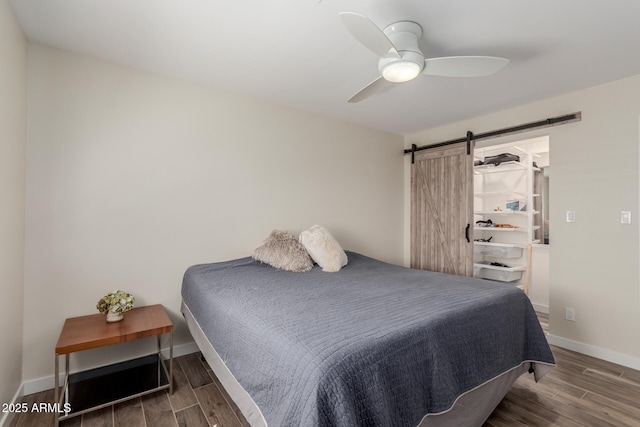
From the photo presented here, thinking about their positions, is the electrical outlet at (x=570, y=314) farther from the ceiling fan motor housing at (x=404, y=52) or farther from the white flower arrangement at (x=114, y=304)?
the white flower arrangement at (x=114, y=304)

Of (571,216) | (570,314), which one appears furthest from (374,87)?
(570,314)

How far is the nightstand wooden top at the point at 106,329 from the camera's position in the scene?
174cm

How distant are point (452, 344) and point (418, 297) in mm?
388

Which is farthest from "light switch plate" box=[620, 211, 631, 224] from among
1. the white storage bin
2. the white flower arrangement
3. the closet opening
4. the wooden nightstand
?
the white flower arrangement

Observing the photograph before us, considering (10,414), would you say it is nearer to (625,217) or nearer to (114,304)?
(114,304)

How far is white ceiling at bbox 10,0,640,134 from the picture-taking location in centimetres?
167

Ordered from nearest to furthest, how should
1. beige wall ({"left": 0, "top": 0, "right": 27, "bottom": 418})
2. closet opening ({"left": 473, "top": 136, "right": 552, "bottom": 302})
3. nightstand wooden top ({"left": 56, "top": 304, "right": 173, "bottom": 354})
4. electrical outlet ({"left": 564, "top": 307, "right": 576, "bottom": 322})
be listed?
beige wall ({"left": 0, "top": 0, "right": 27, "bottom": 418})
nightstand wooden top ({"left": 56, "top": 304, "right": 173, "bottom": 354})
electrical outlet ({"left": 564, "top": 307, "right": 576, "bottom": 322})
closet opening ({"left": 473, "top": 136, "right": 552, "bottom": 302})

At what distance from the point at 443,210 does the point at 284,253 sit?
2265 mm

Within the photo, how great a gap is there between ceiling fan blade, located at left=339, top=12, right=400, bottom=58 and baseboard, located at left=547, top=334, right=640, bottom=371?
119 inches

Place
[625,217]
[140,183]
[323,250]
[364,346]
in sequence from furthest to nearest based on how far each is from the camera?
[323,250] < [625,217] < [140,183] < [364,346]

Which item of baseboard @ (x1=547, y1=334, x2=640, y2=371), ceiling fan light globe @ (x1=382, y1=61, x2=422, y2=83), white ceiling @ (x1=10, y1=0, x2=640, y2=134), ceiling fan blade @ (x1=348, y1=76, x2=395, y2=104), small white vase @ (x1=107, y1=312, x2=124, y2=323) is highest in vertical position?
white ceiling @ (x1=10, y1=0, x2=640, y2=134)

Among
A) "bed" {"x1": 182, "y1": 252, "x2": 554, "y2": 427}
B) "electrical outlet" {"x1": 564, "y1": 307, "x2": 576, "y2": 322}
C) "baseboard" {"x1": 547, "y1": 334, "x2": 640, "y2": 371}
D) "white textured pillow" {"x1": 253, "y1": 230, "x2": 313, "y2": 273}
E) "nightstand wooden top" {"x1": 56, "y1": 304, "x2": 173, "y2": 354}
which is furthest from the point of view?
"electrical outlet" {"x1": 564, "y1": 307, "x2": 576, "y2": 322}

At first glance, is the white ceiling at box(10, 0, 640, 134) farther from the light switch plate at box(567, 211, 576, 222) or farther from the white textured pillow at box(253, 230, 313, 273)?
the white textured pillow at box(253, 230, 313, 273)

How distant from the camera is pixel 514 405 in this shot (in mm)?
1924
